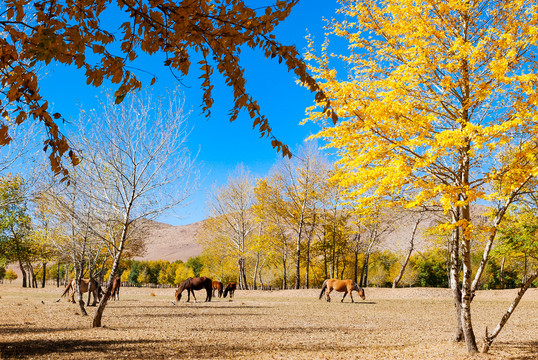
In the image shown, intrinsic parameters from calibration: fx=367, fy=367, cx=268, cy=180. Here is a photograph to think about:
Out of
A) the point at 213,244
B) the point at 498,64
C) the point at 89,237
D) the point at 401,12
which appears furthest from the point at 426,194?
the point at 213,244

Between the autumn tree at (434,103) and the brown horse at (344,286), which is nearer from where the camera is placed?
the autumn tree at (434,103)

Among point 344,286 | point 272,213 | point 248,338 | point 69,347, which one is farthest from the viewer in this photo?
point 272,213

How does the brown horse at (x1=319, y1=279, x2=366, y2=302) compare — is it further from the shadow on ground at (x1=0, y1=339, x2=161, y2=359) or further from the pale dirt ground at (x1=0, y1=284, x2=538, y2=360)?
the shadow on ground at (x1=0, y1=339, x2=161, y2=359)

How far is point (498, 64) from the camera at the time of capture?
587 cm

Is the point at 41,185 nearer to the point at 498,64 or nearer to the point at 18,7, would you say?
the point at 18,7

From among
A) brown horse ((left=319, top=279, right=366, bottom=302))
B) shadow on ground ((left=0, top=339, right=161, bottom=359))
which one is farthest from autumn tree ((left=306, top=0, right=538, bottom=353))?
brown horse ((left=319, top=279, right=366, bottom=302))

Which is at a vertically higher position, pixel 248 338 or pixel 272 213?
pixel 272 213

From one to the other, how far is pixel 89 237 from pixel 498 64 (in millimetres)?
11970

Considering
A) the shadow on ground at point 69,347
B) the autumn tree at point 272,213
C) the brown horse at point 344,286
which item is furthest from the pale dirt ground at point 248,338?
the autumn tree at point 272,213

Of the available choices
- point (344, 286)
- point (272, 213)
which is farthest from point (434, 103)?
point (272, 213)

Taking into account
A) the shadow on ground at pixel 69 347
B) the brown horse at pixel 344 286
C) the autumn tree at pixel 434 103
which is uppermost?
the autumn tree at pixel 434 103

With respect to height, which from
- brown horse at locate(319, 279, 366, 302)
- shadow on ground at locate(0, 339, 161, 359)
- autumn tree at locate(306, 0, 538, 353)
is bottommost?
brown horse at locate(319, 279, 366, 302)

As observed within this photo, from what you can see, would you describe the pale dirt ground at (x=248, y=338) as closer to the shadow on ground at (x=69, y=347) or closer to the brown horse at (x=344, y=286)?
the shadow on ground at (x=69, y=347)

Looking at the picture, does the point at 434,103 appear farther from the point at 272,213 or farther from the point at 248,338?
the point at 272,213
